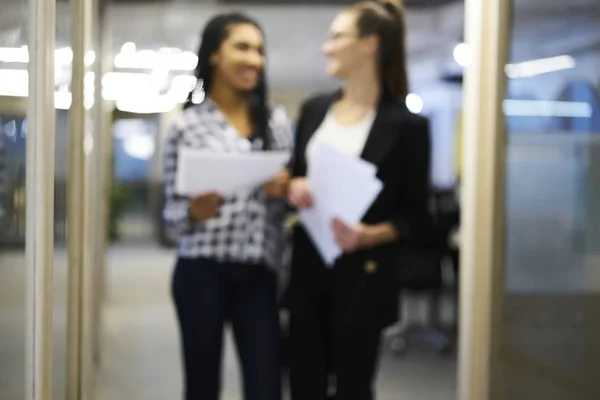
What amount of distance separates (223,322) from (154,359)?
5.28 feet

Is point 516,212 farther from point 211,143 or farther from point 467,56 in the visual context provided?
point 211,143

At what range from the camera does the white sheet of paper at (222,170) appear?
2.15 meters

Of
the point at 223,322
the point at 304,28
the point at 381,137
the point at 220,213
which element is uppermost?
the point at 304,28

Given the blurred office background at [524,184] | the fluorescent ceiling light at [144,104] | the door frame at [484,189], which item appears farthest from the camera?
the fluorescent ceiling light at [144,104]

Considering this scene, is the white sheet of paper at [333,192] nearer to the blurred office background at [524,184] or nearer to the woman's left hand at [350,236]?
the woman's left hand at [350,236]

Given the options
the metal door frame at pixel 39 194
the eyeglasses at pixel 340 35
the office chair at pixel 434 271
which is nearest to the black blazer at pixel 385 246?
the eyeglasses at pixel 340 35

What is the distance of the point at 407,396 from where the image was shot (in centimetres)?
345

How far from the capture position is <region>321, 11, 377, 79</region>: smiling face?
2309 millimetres

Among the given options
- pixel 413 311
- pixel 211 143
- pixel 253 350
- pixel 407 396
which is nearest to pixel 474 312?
pixel 253 350

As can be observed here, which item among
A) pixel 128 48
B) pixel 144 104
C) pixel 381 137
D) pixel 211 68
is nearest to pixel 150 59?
pixel 128 48

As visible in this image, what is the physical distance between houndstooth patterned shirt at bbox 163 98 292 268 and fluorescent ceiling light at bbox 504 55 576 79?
2.52 ft

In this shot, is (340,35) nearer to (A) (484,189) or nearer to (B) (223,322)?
(A) (484,189)

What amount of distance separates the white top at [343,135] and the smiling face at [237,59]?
0.27 metres

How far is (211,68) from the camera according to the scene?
228 centimetres
